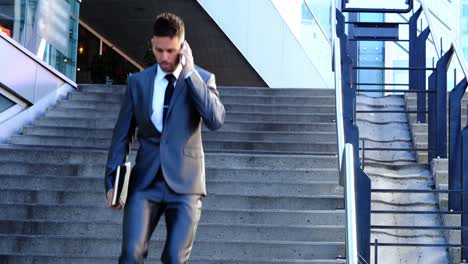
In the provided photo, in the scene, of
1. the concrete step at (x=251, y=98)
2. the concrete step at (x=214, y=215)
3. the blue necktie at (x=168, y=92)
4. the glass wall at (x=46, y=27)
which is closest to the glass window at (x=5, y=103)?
the glass wall at (x=46, y=27)

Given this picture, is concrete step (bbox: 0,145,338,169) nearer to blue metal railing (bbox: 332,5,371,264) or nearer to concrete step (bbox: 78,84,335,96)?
blue metal railing (bbox: 332,5,371,264)

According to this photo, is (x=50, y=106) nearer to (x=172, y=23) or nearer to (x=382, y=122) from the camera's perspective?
(x=382, y=122)

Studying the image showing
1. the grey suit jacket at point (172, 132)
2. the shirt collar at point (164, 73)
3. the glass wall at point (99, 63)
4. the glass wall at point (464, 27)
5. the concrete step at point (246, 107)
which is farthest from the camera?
the glass wall at point (464, 27)

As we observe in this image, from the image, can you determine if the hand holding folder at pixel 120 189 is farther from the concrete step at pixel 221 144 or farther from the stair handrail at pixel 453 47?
the concrete step at pixel 221 144

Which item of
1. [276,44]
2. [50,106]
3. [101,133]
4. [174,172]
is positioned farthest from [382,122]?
[174,172]

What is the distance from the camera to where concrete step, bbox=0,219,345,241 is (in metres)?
7.85

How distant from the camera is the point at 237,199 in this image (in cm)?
841

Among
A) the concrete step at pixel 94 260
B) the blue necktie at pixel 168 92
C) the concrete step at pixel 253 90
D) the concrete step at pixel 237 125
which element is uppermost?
the concrete step at pixel 253 90

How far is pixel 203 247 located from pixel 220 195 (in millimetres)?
927

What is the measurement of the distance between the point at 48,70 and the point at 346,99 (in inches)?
175

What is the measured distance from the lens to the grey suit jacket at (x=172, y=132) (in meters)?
4.50

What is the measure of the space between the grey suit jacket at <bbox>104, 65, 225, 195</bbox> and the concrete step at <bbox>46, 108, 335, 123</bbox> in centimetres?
637

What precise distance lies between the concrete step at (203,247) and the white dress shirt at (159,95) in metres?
3.11

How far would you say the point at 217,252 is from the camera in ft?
24.9
